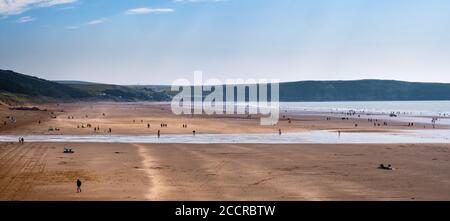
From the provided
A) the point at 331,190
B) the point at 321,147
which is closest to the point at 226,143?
the point at 321,147

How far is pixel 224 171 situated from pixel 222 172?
42 centimetres

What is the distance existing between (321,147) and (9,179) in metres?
26.9

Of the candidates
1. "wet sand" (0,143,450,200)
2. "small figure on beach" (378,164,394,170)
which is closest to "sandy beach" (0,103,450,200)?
"wet sand" (0,143,450,200)

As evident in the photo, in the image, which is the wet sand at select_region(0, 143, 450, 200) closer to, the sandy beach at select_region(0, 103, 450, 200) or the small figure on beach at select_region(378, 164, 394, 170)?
the sandy beach at select_region(0, 103, 450, 200)

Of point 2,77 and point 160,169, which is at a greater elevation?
point 2,77

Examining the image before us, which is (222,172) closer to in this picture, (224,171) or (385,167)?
(224,171)

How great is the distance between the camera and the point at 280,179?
1142 inches

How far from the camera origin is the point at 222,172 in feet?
104

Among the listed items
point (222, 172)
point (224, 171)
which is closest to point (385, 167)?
point (224, 171)

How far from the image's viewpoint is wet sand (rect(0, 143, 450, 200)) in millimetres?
24625

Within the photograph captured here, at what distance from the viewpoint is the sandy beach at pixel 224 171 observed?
24656mm
